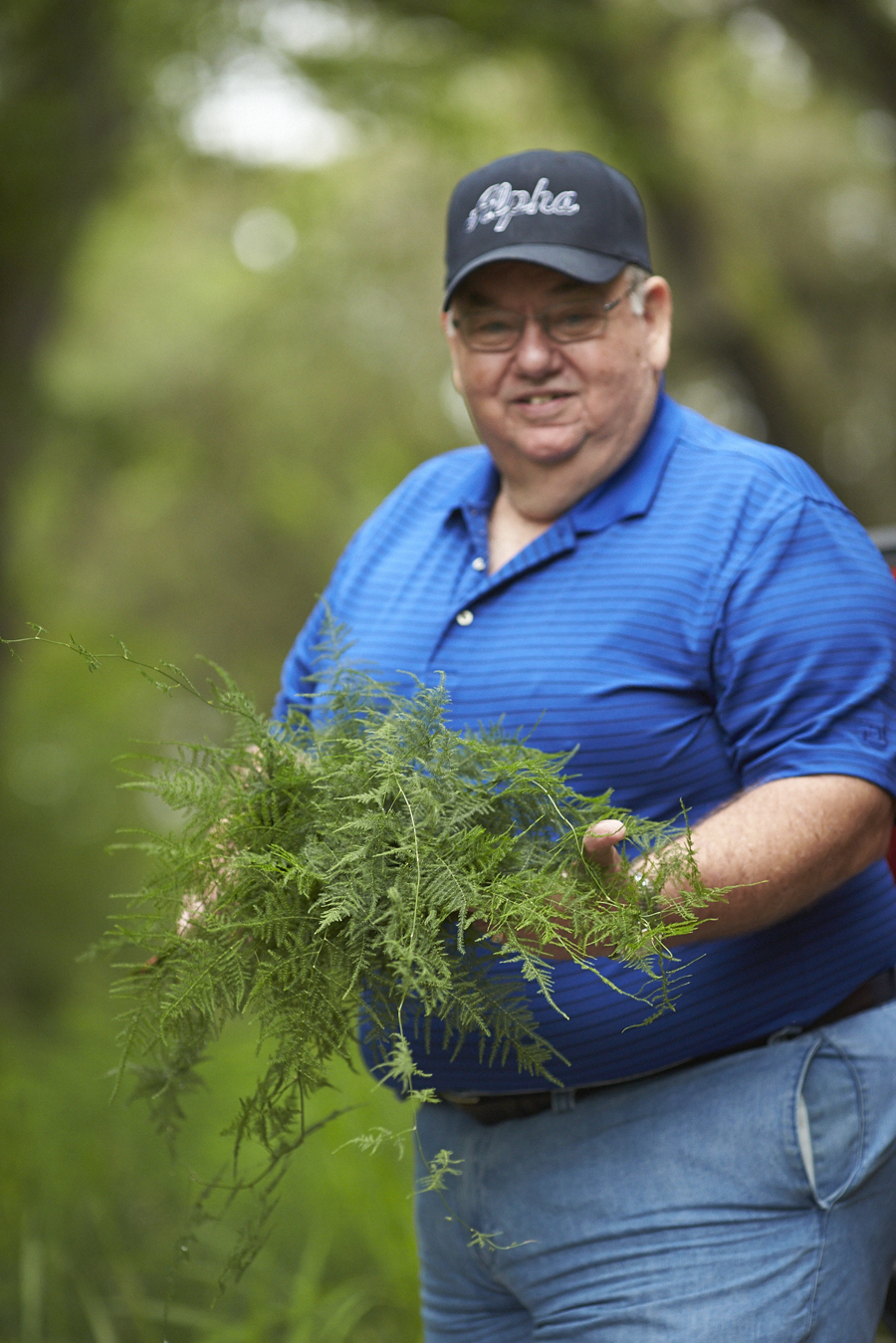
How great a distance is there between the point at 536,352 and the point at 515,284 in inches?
5.4

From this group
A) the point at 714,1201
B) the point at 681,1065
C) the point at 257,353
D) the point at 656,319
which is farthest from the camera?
the point at 257,353

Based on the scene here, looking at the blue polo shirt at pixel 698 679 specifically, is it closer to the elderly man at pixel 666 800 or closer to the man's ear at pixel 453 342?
the elderly man at pixel 666 800

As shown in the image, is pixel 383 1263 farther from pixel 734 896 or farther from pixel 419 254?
pixel 419 254

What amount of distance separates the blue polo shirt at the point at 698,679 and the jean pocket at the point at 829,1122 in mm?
79

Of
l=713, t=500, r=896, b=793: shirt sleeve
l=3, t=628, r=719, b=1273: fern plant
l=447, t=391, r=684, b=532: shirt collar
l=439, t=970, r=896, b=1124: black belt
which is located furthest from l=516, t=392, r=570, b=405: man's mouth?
l=439, t=970, r=896, b=1124: black belt

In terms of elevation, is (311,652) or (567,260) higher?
(567,260)

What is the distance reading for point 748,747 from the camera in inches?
69.3

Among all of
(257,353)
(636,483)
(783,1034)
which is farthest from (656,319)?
(257,353)

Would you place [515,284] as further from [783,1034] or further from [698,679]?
[783,1034]

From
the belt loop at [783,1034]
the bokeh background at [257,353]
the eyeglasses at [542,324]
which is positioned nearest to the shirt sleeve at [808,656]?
the belt loop at [783,1034]

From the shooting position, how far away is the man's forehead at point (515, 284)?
6.76 ft

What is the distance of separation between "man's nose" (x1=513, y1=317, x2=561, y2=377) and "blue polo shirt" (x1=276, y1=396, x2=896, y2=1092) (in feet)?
0.73

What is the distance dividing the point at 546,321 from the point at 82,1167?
3.22 metres

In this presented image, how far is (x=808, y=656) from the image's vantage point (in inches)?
67.8
